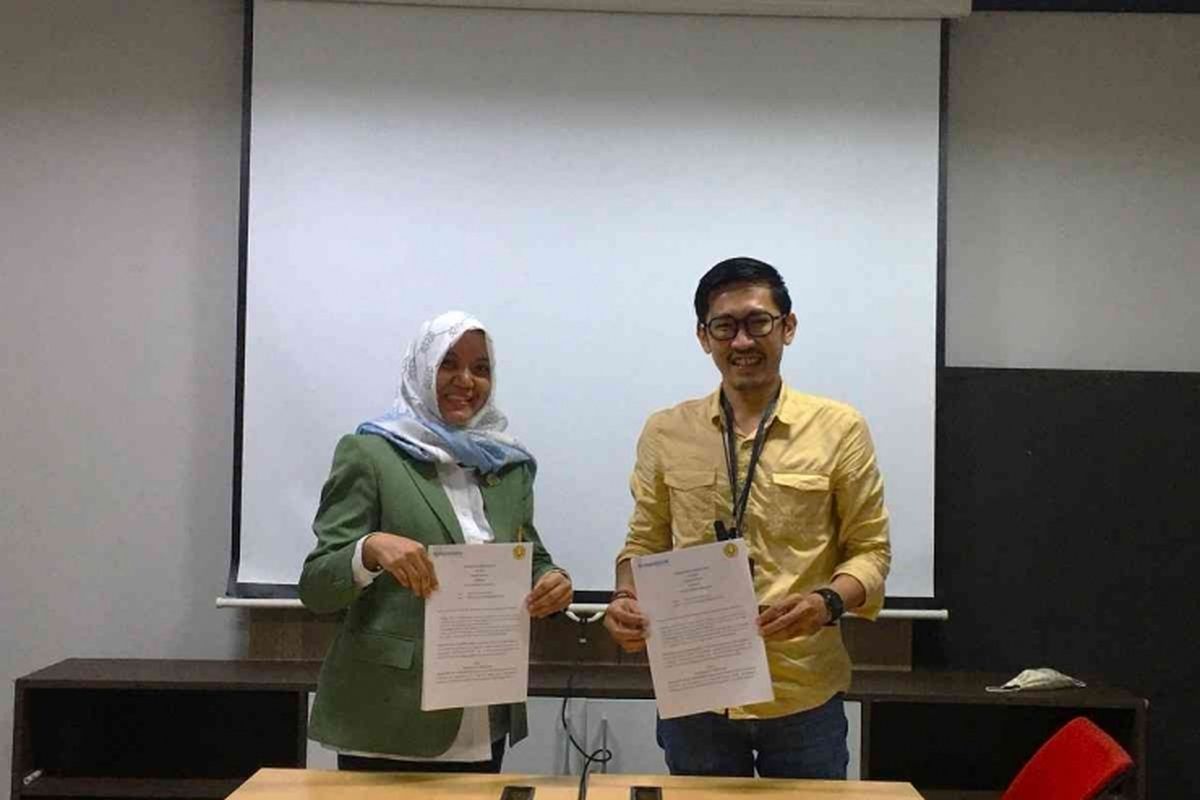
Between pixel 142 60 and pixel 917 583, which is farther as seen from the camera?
pixel 142 60

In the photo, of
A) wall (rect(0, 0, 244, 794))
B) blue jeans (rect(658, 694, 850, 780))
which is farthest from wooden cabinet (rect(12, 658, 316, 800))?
blue jeans (rect(658, 694, 850, 780))

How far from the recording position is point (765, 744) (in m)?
1.92

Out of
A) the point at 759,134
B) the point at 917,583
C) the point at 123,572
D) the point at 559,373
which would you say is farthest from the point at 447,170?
the point at 917,583

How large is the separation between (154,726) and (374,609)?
1900 millimetres

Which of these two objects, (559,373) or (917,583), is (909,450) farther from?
(559,373)

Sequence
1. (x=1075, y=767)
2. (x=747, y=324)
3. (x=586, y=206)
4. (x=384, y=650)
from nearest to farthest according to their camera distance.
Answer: (x=1075, y=767), (x=384, y=650), (x=747, y=324), (x=586, y=206)

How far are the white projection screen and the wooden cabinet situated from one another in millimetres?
639

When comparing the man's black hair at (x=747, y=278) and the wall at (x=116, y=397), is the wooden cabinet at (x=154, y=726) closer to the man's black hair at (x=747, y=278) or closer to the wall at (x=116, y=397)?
the wall at (x=116, y=397)

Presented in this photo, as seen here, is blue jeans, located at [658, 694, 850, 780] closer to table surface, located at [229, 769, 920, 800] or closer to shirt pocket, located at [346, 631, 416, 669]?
table surface, located at [229, 769, 920, 800]

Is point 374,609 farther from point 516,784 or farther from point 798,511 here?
point 798,511

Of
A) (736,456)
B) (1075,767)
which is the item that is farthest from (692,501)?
(1075,767)

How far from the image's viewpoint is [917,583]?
10.6ft

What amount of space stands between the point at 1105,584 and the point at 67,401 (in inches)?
133

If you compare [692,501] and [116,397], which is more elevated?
[116,397]
